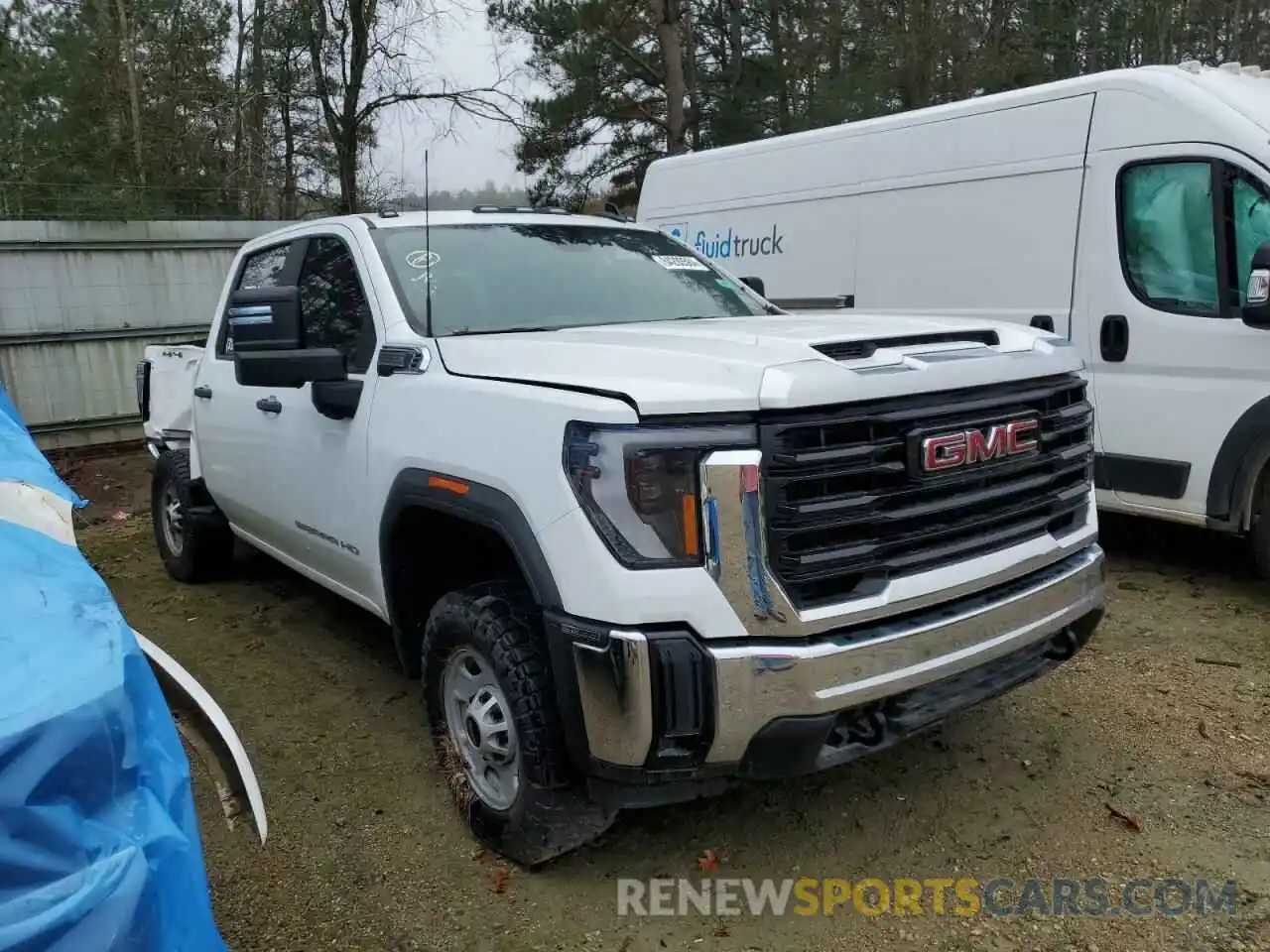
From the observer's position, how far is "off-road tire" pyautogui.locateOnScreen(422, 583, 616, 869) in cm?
257

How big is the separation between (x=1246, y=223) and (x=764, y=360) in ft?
11.5

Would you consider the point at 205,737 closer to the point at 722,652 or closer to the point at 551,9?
the point at 722,652

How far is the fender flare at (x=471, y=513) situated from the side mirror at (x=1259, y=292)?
3535 millimetres

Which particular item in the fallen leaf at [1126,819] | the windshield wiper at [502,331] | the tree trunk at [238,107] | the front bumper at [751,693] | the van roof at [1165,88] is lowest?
the fallen leaf at [1126,819]

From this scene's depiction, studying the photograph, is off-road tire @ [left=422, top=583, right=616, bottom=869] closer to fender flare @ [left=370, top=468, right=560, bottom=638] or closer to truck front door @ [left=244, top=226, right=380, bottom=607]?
fender flare @ [left=370, top=468, right=560, bottom=638]

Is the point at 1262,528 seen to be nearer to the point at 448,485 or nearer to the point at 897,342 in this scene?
the point at 897,342

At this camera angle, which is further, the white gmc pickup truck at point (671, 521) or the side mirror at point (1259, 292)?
the side mirror at point (1259, 292)

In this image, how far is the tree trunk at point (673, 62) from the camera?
1516 centimetres

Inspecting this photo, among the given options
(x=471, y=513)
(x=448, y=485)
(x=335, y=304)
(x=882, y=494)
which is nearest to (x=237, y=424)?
(x=335, y=304)

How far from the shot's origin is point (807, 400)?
228 centimetres

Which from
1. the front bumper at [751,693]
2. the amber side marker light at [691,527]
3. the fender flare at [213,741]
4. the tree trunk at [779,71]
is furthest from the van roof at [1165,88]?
the tree trunk at [779,71]

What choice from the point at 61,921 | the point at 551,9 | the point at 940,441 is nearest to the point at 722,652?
the point at 940,441

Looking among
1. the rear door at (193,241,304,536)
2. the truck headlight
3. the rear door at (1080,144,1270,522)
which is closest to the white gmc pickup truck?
the truck headlight
